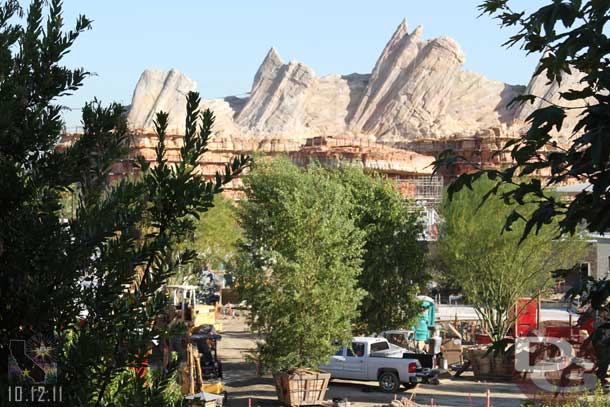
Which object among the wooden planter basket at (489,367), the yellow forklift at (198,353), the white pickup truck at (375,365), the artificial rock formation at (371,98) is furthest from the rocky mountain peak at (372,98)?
the white pickup truck at (375,365)

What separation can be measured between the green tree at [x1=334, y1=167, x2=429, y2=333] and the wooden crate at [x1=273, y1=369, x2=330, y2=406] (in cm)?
642

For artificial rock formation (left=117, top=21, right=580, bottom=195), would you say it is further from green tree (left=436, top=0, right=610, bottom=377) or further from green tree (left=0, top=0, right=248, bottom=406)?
green tree (left=436, top=0, right=610, bottom=377)

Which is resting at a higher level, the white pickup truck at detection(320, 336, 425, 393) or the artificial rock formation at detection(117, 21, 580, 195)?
the artificial rock formation at detection(117, 21, 580, 195)

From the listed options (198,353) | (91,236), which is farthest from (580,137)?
(198,353)

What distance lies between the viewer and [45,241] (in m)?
5.46

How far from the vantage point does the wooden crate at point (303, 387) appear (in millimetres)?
21234

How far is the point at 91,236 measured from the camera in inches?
205

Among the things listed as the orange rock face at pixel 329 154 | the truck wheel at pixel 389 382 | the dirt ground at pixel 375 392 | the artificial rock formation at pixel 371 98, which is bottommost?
the dirt ground at pixel 375 392

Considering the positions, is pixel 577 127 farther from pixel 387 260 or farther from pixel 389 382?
pixel 387 260

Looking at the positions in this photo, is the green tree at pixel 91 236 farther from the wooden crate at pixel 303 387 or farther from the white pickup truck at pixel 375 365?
the white pickup truck at pixel 375 365

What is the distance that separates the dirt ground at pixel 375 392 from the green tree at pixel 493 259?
349 cm

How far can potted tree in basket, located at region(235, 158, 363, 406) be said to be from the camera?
21.5 meters

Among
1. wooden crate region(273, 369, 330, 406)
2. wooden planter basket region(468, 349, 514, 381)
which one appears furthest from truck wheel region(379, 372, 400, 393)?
wooden planter basket region(468, 349, 514, 381)

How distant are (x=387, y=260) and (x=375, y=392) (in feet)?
17.2
